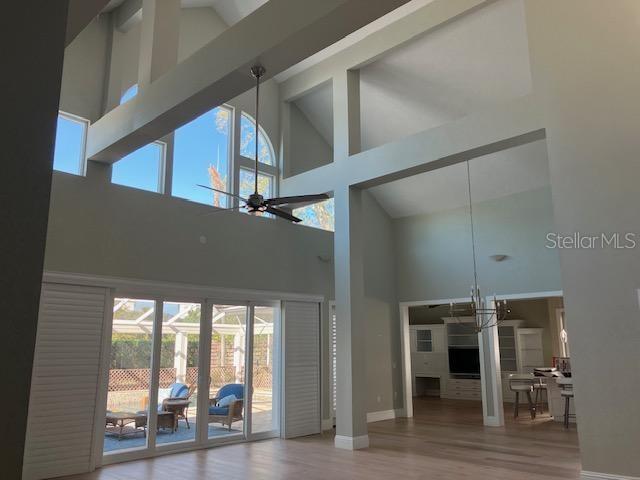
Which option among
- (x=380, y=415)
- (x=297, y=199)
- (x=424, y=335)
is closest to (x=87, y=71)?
(x=297, y=199)

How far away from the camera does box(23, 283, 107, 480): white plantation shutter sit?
533cm

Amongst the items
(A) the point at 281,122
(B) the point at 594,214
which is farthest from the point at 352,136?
(B) the point at 594,214

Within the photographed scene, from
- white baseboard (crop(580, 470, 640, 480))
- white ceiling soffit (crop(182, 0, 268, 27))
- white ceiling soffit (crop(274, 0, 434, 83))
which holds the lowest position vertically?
white baseboard (crop(580, 470, 640, 480))

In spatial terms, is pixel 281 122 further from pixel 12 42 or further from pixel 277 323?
pixel 12 42

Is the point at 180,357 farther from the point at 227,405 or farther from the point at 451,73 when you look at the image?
the point at 451,73

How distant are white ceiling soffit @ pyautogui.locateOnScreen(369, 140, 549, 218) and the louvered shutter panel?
2.93 meters

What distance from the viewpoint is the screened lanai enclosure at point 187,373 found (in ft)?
20.3

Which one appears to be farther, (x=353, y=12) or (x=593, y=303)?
(x=593, y=303)

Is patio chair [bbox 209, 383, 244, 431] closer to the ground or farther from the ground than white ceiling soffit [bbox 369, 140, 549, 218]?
closer to the ground

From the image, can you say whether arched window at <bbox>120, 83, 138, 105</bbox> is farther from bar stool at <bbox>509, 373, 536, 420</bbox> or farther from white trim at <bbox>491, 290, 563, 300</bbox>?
bar stool at <bbox>509, 373, 536, 420</bbox>

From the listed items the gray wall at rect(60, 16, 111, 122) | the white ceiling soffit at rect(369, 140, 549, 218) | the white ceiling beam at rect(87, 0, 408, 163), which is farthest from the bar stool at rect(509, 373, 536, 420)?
the gray wall at rect(60, 16, 111, 122)

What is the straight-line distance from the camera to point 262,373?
7.65 m

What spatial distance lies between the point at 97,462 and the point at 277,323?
10.2 feet

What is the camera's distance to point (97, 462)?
18.9 feet
